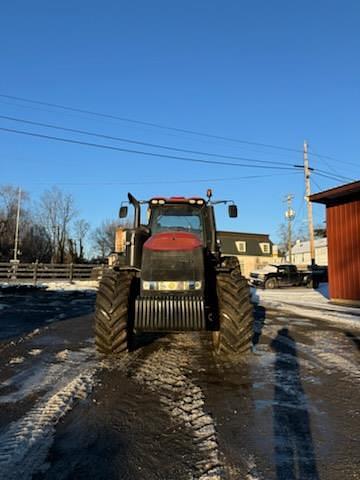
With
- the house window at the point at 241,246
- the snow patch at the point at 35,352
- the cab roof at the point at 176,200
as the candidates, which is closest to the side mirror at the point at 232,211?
the cab roof at the point at 176,200

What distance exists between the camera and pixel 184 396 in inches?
198

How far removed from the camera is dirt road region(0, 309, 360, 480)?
3305 mm

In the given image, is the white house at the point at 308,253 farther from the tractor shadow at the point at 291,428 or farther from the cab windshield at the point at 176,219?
the tractor shadow at the point at 291,428

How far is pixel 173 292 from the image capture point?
694cm

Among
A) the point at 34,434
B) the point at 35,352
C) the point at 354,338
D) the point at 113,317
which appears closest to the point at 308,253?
the point at 354,338

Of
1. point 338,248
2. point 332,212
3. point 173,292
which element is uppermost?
point 332,212

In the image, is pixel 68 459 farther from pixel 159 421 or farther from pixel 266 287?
pixel 266 287

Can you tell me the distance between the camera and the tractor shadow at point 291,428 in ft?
10.6

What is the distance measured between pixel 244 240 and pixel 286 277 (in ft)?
96.8

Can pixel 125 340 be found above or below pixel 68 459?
above

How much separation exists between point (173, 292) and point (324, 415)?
3112 millimetres

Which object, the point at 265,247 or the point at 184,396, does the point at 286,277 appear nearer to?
the point at 184,396

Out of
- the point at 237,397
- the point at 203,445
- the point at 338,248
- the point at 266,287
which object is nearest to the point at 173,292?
the point at 237,397

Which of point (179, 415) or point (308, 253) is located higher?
point (308, 253)
